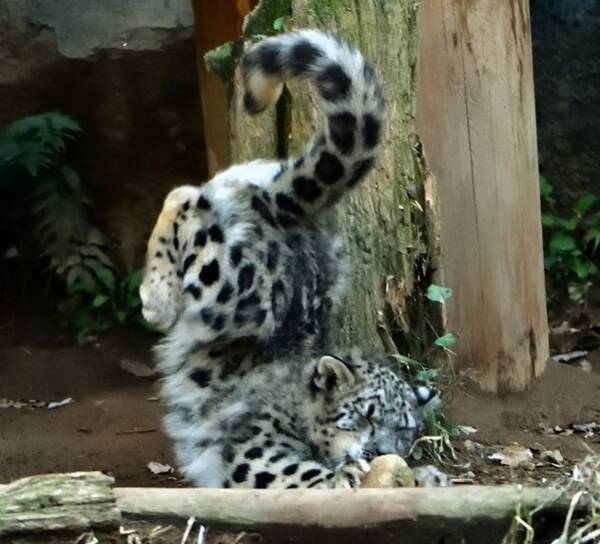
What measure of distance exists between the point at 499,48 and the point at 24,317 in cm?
333

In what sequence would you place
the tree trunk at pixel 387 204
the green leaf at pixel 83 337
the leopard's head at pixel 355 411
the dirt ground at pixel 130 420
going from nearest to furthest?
the leopard's head at pixel 355 411
the tree trunk at pixel 387 204
the dirt ground at pixel 130 420
the green leaf at pixel 83 337

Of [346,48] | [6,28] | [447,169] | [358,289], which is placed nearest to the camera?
[346,48]

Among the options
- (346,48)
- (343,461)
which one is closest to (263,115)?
(346,48)

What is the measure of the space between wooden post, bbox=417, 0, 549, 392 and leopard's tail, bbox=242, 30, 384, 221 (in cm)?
95

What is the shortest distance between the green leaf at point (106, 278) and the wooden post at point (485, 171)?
2.64 m

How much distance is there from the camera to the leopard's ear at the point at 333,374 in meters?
3.95

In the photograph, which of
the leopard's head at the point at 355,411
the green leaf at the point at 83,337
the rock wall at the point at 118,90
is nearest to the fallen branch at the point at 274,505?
the leopard's head at the point at 355,411

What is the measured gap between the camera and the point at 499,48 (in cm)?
495

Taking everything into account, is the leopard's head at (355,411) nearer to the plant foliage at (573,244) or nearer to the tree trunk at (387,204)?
the tree trunk at (387,204)

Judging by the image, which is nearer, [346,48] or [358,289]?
[346,48]

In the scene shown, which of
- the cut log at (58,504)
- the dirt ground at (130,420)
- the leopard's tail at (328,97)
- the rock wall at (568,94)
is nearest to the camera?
the cut log at (58,504)

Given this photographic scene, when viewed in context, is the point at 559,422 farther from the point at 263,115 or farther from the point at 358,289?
the point at 263,115

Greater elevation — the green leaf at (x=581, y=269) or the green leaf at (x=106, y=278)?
the green leaf at (x=106, y=278)

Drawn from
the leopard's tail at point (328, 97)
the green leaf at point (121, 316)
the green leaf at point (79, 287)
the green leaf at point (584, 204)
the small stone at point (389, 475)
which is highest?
the leopard's tail at point (328, 97)
